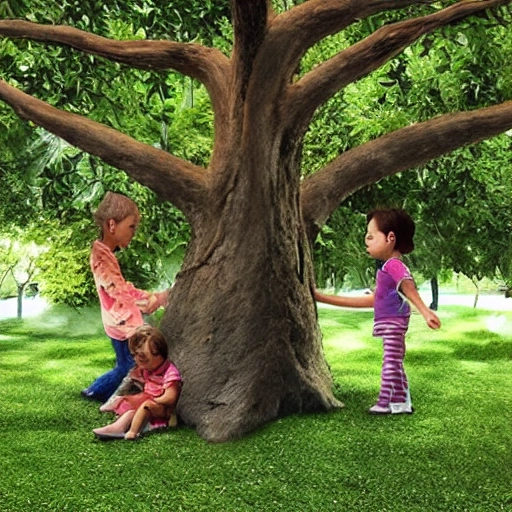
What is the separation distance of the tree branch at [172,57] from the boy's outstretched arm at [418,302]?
1.17 m

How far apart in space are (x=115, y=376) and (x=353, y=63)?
1859 mm

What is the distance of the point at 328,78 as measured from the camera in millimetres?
3510

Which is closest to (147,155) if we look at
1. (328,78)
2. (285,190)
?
(285,190)

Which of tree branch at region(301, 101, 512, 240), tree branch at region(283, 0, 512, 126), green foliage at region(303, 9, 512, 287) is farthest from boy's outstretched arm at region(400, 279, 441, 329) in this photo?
green foliage at region(303, 9, 512, 287)

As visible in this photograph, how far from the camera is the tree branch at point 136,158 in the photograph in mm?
3682

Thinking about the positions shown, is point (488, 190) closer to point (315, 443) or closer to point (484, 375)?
point (484, 375)

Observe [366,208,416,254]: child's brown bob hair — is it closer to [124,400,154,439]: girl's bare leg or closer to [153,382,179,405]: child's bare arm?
[153,382,179,405]: child's bare arm

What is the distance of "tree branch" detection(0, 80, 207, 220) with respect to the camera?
3.68m

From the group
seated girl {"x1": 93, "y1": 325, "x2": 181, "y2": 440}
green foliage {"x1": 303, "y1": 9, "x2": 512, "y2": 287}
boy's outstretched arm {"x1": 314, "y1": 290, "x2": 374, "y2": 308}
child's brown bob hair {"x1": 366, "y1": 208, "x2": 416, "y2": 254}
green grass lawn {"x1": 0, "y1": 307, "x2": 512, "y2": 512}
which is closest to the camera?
green grass lawn {"x1": 0, "y1": 307, "x2": 512, "y2": 512}

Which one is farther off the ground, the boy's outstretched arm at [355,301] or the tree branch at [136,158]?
the tree branch at [136,158]

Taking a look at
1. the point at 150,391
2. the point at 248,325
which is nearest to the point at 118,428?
the point at 150,391

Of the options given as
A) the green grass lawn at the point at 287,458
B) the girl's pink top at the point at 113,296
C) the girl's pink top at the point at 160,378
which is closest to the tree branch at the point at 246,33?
the girl's pink top at the point at 113,296

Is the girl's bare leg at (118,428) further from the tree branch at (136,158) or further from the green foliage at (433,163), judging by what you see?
the green foliage at (433,163)

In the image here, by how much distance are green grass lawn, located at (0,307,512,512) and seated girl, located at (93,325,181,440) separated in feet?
0.27
